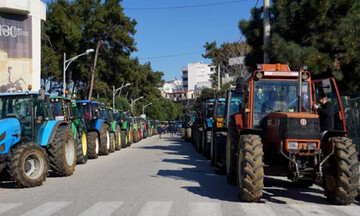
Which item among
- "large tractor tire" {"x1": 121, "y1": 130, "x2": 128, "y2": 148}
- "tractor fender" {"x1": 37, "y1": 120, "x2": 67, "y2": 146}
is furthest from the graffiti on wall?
"tractor fender" {"x1": 37, "y1": 120, "x2": 67, "y2": 146}

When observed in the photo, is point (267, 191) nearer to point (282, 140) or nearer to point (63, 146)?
point (282, 140)

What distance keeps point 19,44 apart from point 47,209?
110 feet

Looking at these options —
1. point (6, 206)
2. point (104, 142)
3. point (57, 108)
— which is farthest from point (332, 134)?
point (104, 142)

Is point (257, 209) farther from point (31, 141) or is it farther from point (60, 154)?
point (31, 141)

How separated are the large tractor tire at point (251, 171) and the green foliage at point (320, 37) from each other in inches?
324

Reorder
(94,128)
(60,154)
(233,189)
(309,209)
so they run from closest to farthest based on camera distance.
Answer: (309,209) < (233,189) < (60,154) < (94,128)

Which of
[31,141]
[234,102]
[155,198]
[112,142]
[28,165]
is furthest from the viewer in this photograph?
[112,142]

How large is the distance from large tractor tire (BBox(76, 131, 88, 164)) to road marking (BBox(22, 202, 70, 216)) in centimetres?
766

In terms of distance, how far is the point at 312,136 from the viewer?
27.1 ft

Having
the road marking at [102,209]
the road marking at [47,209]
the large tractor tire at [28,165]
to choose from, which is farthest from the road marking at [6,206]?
the large tractor tire at [28,165]

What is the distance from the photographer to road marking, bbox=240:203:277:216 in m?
7.59

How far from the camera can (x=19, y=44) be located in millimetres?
38594

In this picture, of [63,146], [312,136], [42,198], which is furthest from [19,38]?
[312,136]

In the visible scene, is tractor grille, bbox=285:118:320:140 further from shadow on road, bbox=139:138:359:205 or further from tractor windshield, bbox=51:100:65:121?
tractor windshield, bbox=51:100:65:121
